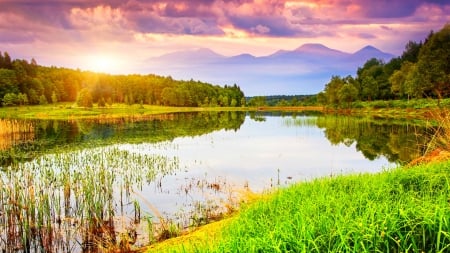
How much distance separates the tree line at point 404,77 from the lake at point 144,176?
1252 inches

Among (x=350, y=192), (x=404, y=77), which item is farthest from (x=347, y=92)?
(x=350, y=192)

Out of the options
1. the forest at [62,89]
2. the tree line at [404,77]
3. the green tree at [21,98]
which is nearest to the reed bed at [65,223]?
the tree line at [404,77]

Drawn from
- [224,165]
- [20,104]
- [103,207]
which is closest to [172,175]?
[224,165]

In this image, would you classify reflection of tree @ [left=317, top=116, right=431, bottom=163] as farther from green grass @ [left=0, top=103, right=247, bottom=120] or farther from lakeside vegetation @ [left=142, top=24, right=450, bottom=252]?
green grass @ [left=0, top=103, right=247, bottom=120]

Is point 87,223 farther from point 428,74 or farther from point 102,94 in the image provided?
point 102,94

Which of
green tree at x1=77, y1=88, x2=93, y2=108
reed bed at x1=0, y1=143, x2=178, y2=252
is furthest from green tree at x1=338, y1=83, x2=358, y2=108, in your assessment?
reed bed at x1=0, y1=143, x2=178, y2=252

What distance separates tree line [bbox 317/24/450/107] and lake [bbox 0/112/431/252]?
31.8 meters

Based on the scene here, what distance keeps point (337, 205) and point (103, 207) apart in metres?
10.9

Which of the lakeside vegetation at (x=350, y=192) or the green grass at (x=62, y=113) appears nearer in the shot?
the lakeside vegetation at (x=350, y=192)

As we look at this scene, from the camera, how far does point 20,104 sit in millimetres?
120125

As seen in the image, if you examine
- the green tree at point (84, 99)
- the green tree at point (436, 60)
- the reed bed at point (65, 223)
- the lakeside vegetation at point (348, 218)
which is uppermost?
the green tree at point (436, 60)

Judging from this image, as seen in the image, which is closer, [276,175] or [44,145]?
[276,175]

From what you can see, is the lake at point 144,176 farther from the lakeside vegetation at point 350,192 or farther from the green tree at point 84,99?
the green tree at point 84,99

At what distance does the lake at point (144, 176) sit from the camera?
43.5ft
